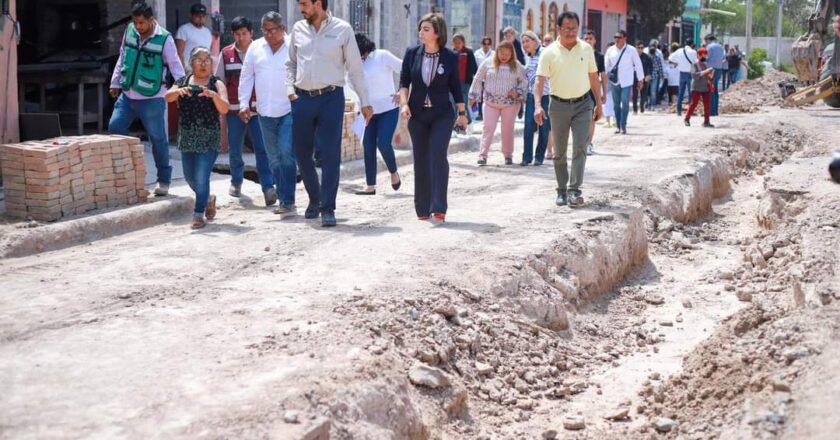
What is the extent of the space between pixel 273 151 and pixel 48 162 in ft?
6.11

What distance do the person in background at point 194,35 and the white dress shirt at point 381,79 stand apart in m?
2.84

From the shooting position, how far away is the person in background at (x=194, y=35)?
1308cm

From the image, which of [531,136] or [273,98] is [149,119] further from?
[531,136]

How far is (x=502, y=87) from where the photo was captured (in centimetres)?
1324

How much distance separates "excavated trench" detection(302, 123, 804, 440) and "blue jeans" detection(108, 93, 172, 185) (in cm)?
383

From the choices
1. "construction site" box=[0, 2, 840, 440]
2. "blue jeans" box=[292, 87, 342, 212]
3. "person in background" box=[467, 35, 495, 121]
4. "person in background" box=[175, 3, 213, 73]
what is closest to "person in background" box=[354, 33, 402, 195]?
"construction site" box=[0, 2, 840, 440]

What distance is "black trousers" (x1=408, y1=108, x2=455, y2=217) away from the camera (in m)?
8.98

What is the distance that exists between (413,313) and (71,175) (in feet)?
13.3

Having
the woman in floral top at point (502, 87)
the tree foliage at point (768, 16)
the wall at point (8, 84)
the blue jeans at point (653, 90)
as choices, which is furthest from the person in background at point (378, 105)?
the tree foliage at point (768, 16)

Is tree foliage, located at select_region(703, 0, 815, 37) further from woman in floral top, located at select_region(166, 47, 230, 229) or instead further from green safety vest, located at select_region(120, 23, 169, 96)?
woman in floral top, located at select_region(166, 47, 230, 229)

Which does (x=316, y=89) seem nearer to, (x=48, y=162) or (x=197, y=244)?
(x=197, y=244)

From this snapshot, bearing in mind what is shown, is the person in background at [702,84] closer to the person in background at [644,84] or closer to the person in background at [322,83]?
the person in background at [644,84]

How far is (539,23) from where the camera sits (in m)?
33.0

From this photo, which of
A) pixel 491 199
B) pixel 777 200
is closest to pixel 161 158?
pixel 491 199
